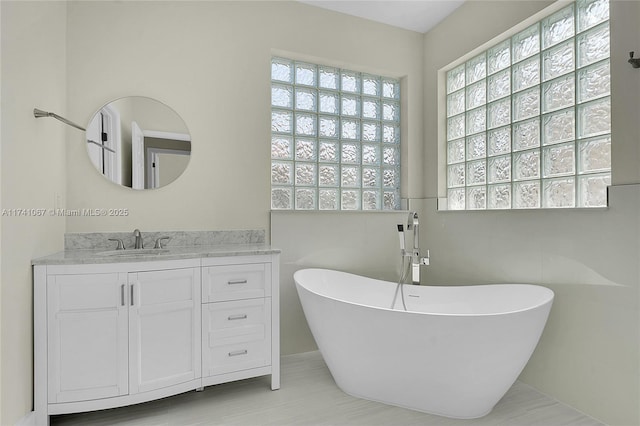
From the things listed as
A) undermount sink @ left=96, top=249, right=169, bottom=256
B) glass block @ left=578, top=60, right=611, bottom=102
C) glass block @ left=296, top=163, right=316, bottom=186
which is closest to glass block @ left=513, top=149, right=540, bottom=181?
glass block @ left=578, top=60, right=611, bottom=102

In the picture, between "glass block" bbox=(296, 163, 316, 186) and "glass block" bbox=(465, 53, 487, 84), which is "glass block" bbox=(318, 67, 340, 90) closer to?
"glass block" bbox=(296, 163, 316, 186)

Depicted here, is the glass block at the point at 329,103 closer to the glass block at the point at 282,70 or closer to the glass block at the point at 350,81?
the glass block at the point at 350,81

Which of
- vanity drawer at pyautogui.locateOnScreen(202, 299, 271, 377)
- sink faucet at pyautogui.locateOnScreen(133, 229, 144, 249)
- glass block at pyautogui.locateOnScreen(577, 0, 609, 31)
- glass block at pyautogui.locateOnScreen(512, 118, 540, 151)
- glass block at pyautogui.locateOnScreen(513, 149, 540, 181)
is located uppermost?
glass block at pyautogui.locateOnScreen(577, 0, 609, 31)

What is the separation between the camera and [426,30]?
306 cm

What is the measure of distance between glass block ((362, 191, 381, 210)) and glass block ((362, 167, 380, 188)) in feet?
0.20

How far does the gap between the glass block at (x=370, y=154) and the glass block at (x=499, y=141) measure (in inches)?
35.4

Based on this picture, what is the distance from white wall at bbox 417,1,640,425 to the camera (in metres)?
1.64

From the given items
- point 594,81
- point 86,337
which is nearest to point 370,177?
point 594,81

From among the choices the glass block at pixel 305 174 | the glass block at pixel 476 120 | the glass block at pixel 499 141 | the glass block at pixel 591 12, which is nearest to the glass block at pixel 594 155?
the glass block at pixel 499 141

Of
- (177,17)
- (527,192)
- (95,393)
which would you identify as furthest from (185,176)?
(527,192)

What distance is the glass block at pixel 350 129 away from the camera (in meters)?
2.96

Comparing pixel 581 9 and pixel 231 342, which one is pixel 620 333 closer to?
pixel 581 9

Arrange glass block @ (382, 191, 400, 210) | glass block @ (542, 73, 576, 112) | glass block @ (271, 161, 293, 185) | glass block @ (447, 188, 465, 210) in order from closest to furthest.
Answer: glass block @ (542, 73, 576, 112)
glass block @ (271, 161, 293, 185)
glass block @ (447, 188, 465, 210)
glass block @ (382, 191, 400, 210)

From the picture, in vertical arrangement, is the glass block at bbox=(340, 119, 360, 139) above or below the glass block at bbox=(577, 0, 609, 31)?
below
